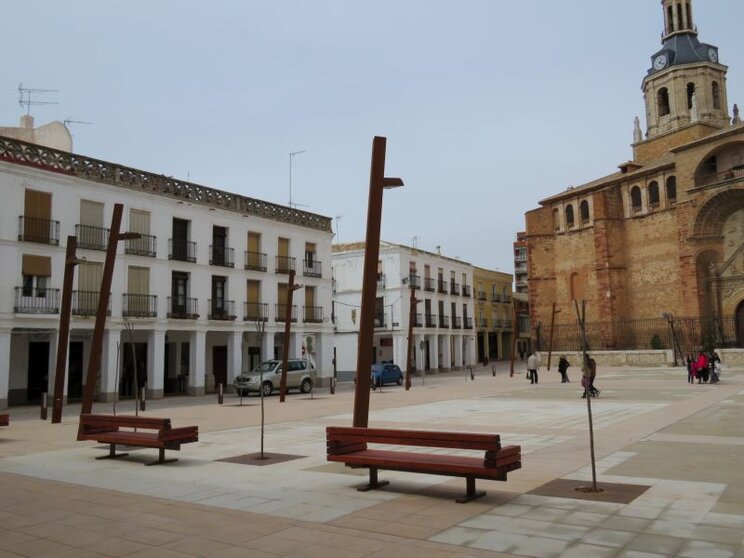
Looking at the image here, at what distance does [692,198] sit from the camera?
4525cm

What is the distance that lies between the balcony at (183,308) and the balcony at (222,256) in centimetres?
227

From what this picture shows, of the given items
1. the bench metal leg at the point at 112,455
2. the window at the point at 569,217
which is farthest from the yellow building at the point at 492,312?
the bench metal leg at the point at 112,455

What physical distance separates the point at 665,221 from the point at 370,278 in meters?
45.4

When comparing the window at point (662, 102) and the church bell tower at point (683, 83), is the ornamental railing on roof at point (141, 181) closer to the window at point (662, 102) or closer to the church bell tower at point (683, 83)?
the church bell tower at point (683, 83)

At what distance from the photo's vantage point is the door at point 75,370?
2792 centimetres

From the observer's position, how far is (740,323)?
4362cm

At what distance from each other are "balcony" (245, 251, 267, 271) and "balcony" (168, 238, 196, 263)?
10.7ft

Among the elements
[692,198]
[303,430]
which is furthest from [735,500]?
[692,198]

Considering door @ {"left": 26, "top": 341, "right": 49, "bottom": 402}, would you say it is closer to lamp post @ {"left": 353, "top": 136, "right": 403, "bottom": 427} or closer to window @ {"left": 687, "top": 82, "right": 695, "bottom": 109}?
lamp post @ {"left": 353, "top": 136, "right": 403, "bottom": 427}

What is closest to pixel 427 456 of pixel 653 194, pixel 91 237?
pixel 91 237

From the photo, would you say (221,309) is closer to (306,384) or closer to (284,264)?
(284,264)

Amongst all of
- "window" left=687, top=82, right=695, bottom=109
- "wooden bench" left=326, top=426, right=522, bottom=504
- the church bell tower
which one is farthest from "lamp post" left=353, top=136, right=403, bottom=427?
"window" left=687, top=82, right=695, bottom=109

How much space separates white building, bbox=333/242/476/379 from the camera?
159 feet

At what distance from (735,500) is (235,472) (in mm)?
6135
